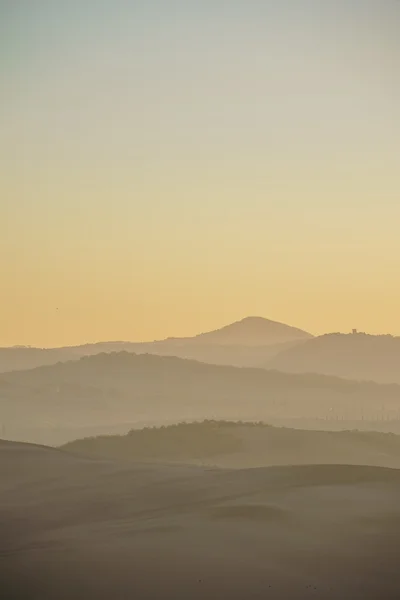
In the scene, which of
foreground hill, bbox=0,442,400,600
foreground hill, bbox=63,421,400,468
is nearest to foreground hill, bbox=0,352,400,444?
foreground hill, bbox=63,421,400,468

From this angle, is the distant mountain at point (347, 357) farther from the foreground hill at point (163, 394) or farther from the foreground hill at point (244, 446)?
the foreground hill at point (244, 446)

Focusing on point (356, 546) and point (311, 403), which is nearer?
point (356, 546)

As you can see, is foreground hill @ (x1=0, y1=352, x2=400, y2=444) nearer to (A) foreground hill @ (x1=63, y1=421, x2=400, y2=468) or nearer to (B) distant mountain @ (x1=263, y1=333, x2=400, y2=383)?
(A) foreground hill @ (x1=63, y1=421, x2=400, y2=468)

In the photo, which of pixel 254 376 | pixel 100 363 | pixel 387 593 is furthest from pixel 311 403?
pixel 387 593

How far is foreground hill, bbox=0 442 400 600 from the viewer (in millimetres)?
7523

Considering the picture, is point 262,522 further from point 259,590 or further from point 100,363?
Answer: point 100,363

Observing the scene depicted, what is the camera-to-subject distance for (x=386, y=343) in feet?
526

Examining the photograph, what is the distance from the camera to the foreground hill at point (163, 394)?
7245 centimetres

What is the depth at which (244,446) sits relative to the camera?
2797cm

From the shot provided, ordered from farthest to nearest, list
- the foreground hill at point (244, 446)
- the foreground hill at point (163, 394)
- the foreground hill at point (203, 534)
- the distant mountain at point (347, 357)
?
the distant mountain at point (347, 357)
the foreground hill at point (163, 394)
the foreground hill at point (244, 446)
the foreground hill at point (203, 534)

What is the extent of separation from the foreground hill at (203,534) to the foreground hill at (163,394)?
47.0 meters

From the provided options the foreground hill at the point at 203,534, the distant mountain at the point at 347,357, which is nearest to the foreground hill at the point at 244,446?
the foreground hill at the point at 203,534

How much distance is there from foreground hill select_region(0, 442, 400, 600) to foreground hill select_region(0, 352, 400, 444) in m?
47.0

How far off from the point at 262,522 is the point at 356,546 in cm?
137
